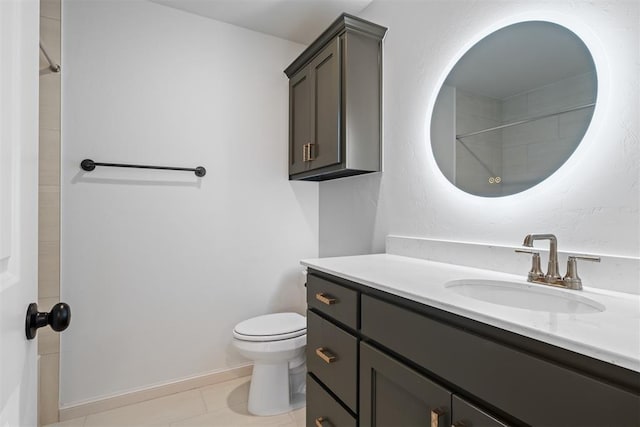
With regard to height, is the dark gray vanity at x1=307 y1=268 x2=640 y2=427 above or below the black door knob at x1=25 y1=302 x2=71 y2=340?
below

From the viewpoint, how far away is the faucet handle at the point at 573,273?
960 millimetres

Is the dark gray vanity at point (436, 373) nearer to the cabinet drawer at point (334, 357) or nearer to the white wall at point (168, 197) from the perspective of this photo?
the cabinet drawer at point (334, 357)

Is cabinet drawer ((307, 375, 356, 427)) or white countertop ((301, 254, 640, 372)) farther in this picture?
cabinet drawer ((307, 375, 356, 427))

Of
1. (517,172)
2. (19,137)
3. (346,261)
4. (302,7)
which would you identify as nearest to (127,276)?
(346,261)

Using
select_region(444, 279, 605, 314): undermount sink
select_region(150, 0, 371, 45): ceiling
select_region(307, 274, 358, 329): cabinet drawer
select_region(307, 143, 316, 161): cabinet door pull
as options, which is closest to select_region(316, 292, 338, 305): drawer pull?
select_region(307, 274, 358, 329): cabinet drawer

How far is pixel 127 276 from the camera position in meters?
1.94

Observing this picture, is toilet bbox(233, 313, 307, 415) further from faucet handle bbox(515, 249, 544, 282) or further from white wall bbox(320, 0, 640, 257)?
faucet handle bbox(515, 249, 544, 282)

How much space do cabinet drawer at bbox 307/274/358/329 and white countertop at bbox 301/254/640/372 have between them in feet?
0.20

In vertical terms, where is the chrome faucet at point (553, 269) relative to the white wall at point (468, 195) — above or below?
below

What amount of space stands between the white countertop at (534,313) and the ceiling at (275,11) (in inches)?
65.0

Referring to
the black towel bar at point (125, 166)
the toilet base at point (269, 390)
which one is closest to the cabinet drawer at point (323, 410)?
the toilet base at point (269, 390)

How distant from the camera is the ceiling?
2012mm

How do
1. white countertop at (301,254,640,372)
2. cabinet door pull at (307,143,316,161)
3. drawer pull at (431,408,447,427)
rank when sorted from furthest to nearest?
cabinet door pull at (307,143,316,161) → drawer pull at (431,408,447,427) → white countertop at (301,254,640,372)

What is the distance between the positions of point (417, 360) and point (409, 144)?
1127 millimetres
